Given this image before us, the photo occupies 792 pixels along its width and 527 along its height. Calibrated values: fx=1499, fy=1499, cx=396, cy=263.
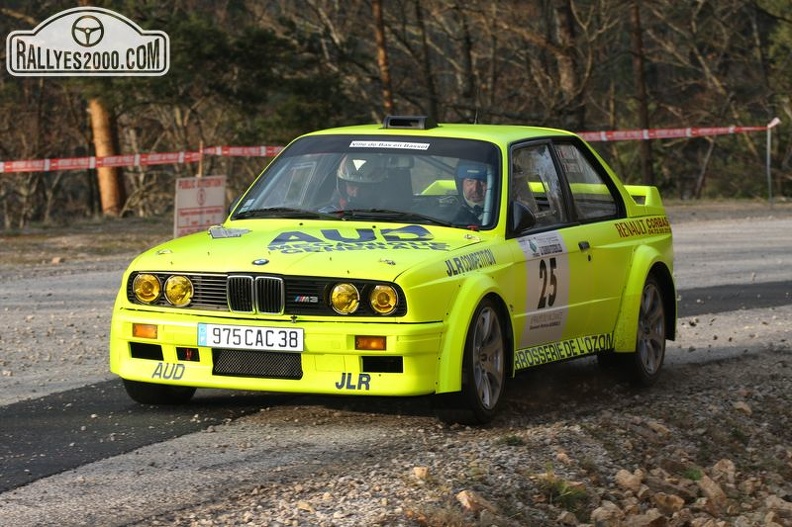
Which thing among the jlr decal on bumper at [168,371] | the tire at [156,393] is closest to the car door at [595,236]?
the tire at [156,393]

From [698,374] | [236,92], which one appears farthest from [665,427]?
[236,92]

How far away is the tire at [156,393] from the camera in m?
8.16

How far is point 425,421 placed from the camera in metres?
7.86

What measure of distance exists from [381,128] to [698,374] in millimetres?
2734

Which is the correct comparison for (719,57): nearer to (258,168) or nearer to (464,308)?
(258,168)

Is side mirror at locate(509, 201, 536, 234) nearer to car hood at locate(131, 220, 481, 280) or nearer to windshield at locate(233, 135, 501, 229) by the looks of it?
windshield at locate(233, 135, 501, 229)

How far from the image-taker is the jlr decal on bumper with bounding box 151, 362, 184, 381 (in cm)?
758

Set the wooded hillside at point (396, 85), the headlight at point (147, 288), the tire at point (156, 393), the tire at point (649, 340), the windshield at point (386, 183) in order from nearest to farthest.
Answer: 1. the headlight at point (147, 288)
2. the tire at point (156, 393)
3. the windshield at point (386, 183)
4. the tire at point (649, 340)
5. the wooded hillside at point (396, 85)

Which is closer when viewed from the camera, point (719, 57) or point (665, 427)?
point (665, 427)

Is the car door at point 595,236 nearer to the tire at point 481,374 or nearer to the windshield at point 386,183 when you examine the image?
the windshield at point 386,183

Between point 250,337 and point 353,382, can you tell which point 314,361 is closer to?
point 353,382

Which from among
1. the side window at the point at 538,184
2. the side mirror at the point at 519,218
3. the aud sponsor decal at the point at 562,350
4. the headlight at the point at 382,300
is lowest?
the aud sponsor decal at the point at 562,350

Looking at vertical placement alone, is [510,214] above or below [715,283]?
above

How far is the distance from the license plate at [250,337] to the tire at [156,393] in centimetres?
84
